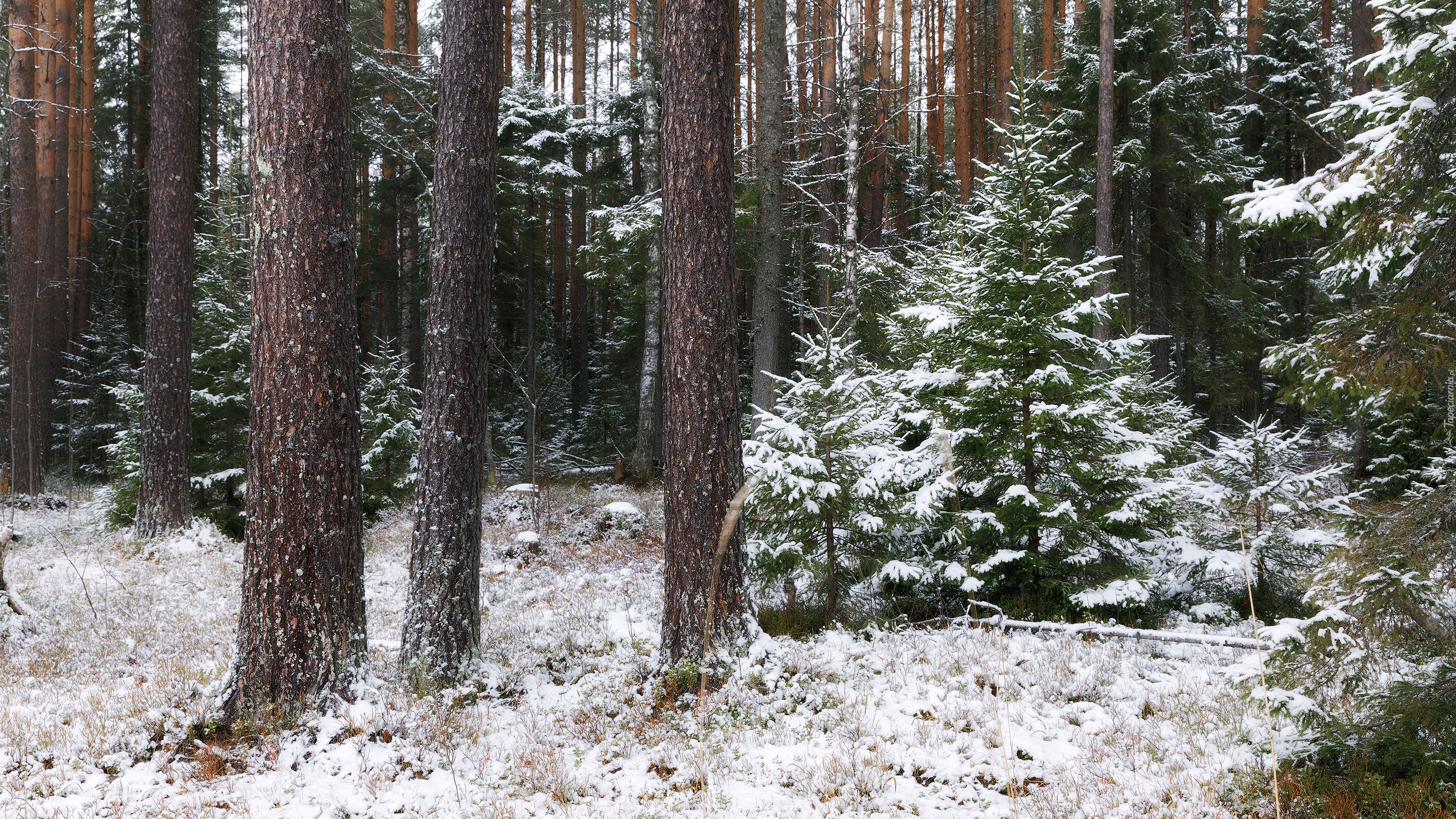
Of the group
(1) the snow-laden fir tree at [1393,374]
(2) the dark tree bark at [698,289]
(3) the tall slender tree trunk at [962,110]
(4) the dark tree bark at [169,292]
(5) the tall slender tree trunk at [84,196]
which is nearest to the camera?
(1) the snow-laden fir tree at [1393,374]

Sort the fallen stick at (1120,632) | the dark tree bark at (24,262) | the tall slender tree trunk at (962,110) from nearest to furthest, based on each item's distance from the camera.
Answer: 1. the fallen stick at (1120,632)
2. the dark tree bark at (24,262)
3. the tall slender tree trunk at (962,110)

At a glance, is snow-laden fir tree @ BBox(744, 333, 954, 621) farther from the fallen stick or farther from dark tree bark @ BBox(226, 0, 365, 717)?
dark tree bark @ BBox(226, 0, 365, 717)

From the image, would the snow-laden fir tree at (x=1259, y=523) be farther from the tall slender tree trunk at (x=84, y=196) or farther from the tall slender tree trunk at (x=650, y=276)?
the tall slender tree trunk at (x=84, y=196)

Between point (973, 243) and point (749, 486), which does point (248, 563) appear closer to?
point (749, 486)

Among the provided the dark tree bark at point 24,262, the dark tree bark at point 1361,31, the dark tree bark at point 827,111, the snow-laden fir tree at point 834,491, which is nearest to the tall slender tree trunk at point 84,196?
the dark tree bark at point 24,262

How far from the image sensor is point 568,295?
3009 cm

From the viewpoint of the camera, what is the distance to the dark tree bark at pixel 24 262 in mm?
15219

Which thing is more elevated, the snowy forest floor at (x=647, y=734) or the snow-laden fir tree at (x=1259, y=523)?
the snow-laden fir tree at (x=1259, y=523)

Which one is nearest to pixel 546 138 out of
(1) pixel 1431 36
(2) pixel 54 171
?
(2) pixel 54 171

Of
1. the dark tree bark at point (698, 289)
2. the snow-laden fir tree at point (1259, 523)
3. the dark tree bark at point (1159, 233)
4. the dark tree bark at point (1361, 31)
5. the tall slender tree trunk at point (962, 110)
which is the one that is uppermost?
the tall slender tree trunk at point (962, 110)

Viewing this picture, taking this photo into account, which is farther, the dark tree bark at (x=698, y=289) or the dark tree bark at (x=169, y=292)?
the dark tree bark at (x=169, y=292)

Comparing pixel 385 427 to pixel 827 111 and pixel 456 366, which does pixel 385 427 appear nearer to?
pixel 456 366

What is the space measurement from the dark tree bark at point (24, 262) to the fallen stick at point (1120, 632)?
755 inches

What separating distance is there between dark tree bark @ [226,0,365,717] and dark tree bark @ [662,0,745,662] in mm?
2241
